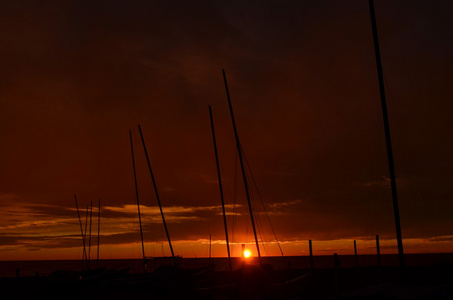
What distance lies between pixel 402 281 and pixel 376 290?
2566 mm

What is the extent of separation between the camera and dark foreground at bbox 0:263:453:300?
22.4m

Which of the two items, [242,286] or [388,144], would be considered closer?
[388,144]

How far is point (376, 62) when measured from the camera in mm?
27203

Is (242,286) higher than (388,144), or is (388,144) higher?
(388,144)

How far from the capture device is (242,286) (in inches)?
1187

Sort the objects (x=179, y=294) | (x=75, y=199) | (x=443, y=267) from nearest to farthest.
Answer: (x=179, y=294), (x=443, y=267), (x=75, y=199)

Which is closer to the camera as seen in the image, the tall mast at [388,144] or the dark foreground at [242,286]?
the dark foreground at [242,286]

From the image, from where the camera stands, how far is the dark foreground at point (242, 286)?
73.6 feet

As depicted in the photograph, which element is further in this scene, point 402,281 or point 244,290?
point 244,290

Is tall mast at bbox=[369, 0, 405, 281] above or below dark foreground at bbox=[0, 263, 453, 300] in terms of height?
above

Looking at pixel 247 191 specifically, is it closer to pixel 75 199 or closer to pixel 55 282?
pixel 55 282

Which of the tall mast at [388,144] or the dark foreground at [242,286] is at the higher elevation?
the tall mast at [388,144]

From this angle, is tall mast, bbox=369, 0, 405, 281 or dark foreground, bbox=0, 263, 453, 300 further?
tall mast, bbox=369, 0, 405, 281

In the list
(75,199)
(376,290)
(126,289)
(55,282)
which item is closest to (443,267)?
(376,290)
